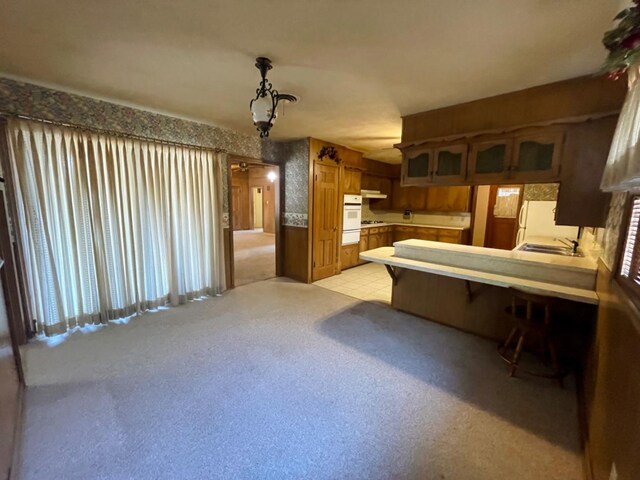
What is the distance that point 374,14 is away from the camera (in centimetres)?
148

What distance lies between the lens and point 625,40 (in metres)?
0.90

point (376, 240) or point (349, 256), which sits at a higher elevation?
point (376, 240)

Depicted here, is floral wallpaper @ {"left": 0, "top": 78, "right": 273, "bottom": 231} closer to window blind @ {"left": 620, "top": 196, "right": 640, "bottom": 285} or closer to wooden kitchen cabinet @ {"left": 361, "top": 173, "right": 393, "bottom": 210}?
wooden kitchen cabinet @ {"left": 361, "top": 173, "right": 393, "bottom": 210}

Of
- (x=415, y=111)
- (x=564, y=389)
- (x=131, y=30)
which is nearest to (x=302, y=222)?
(x=415, y=111)

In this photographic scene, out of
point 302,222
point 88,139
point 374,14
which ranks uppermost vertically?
point 374,14

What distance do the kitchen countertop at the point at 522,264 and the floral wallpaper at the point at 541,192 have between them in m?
2.62

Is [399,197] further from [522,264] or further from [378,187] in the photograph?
[522,264]

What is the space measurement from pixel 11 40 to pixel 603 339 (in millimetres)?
4153

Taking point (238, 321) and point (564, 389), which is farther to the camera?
point (238, 321)

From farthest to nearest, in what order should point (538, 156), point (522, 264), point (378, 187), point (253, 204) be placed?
point (253, 204) → point (378, 187) → point (522, 264) → point (538, 156)

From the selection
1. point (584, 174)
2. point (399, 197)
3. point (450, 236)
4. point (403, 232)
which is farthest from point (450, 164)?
point (399, 197)

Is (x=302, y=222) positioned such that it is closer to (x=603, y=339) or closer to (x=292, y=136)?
Answer: (x=292, y=136)

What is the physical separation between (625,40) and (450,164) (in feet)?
6.77

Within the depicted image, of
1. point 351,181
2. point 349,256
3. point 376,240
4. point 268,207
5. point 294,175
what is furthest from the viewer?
point 268,207
